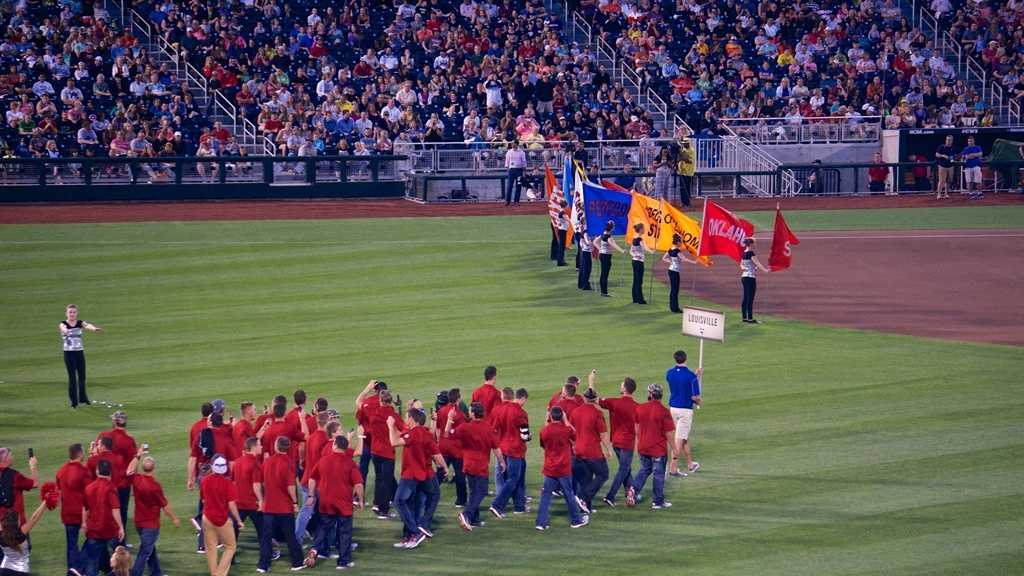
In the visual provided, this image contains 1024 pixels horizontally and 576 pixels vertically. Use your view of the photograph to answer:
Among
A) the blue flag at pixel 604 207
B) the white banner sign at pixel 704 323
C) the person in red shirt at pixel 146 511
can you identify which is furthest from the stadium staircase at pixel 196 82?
the person in red shirt at pixel 146 511

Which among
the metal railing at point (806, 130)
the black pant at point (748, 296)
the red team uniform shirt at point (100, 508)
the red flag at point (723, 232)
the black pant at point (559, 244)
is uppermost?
the metal railing at point (806, 130)

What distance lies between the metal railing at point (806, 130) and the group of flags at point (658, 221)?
17.2 m

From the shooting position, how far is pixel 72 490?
15.1 meters

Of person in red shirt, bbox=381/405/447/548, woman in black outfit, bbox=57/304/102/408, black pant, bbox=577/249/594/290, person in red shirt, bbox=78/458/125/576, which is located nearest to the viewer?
person in red shirt, bbox=78/458/125/576

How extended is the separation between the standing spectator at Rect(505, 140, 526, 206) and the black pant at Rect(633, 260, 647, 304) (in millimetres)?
14390

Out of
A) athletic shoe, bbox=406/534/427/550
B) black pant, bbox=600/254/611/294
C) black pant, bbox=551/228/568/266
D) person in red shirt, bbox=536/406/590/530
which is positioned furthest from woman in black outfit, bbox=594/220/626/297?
athletic shoe, bbox=406/534/427/550

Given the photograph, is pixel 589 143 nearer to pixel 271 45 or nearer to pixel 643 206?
pixel 271 45

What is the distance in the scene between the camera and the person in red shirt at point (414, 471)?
16.3 metres

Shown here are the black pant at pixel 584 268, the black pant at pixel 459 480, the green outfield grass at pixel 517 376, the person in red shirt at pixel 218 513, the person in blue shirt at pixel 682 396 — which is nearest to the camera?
the person in red shirt at pixel 218 513

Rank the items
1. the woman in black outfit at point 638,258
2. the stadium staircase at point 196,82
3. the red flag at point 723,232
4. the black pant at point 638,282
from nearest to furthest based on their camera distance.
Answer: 1. the red flag at point 723,232
2. the woman in black outfit at point 638,258
3. the black pant at point 638,282
4. the stadium staircase at point 196,82

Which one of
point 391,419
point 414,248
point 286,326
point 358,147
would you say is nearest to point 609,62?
point 358,147

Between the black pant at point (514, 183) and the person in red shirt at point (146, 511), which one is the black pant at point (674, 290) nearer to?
the black pant at point (514, 183)

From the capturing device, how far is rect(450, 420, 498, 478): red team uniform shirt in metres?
16.8

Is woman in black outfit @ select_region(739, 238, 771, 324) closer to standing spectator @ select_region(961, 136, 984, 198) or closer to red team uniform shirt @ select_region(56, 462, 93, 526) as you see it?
red team uniform shirt @ select_region(56, 462, 93, 526)
